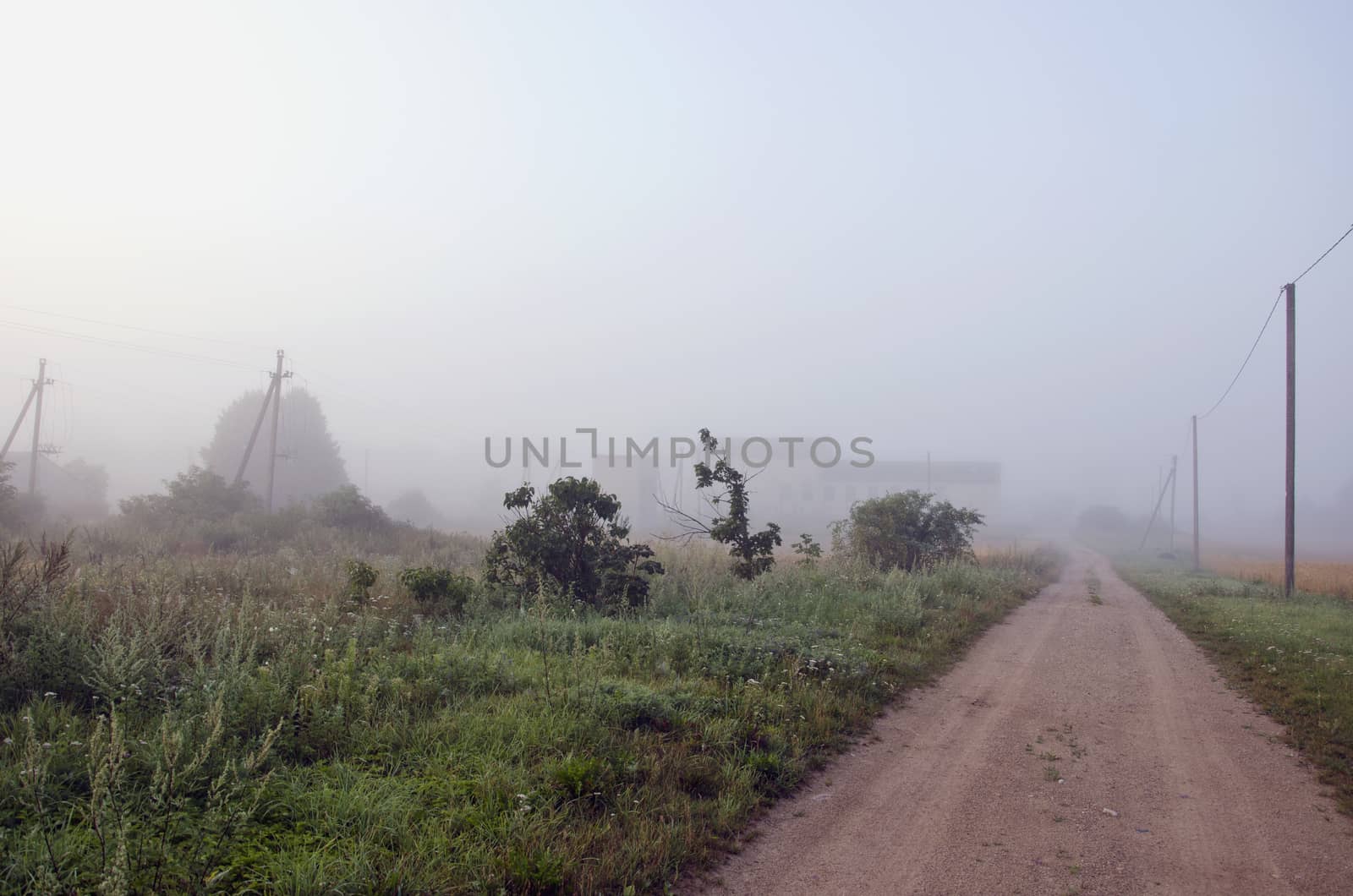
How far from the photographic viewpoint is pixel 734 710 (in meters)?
6.24

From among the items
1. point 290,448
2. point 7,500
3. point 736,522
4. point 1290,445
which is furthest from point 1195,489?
point 290,448

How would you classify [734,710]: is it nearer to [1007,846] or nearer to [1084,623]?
[1007,846]

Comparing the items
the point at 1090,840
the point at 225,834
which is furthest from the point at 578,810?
the point at 1090,840

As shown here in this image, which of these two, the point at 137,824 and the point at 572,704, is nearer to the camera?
the point at 137,824

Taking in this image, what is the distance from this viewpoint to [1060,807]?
501 cm

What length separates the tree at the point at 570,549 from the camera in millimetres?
11422

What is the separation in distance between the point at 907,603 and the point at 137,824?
10.5 m

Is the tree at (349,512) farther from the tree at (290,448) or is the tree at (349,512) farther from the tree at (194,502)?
the tree at (290,448)

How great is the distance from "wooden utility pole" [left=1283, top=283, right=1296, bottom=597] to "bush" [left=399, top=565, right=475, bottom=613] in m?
21.0

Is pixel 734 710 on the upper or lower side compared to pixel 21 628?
lower

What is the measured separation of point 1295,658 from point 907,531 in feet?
47.0

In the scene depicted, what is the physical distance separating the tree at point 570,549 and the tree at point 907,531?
1151 centimetres

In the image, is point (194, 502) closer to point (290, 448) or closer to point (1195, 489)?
point (290, 448)

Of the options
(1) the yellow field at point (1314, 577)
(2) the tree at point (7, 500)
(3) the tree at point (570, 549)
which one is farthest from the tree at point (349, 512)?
(1) the yellow field at point (1314, 577)
